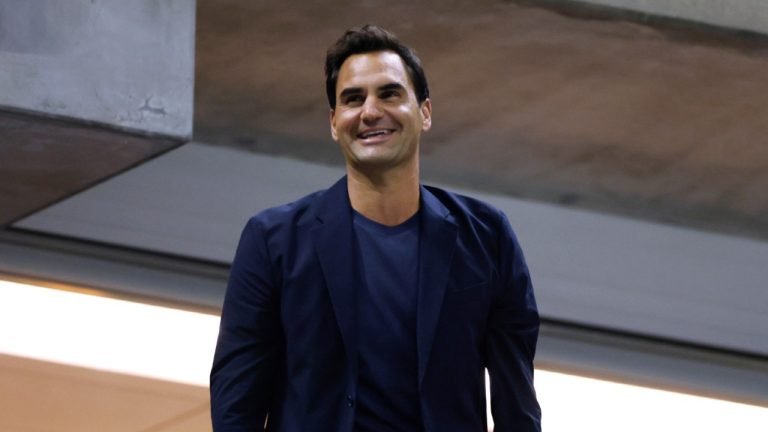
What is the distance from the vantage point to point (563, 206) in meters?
5.89

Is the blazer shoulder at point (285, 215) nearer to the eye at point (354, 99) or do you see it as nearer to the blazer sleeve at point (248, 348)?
the blazer sleeve at point (248, 348)


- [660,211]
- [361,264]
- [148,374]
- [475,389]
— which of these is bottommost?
[148,374]

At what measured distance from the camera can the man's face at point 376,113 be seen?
2449mm

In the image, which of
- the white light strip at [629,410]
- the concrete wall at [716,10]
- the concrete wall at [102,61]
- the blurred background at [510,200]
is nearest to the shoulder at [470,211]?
the concrete wall at [102,61]

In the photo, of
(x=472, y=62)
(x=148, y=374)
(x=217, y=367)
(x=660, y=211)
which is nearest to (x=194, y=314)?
(x=148, y=374)

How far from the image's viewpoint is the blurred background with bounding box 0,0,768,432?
16.1 ft

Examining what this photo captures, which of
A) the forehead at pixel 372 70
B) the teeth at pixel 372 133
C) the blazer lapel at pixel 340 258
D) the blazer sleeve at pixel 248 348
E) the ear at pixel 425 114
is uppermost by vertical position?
the forehead at pixel 372 70

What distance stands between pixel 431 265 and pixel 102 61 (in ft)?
5.87

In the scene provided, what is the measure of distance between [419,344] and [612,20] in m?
2.58

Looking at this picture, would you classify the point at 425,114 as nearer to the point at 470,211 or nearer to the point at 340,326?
the point at 470,211

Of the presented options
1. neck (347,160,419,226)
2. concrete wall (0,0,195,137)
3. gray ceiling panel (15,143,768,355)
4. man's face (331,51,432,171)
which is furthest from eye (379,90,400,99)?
gray ceiling panel (15,143,768,355)

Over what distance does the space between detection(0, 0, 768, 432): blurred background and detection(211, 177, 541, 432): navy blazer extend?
2.13 meters

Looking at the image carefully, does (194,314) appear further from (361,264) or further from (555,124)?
(361,264)

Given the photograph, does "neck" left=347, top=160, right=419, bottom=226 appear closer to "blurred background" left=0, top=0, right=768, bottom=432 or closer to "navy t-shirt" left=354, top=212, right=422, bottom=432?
"navy t-shirt" left=354, top=212, right=422, bottom=432
